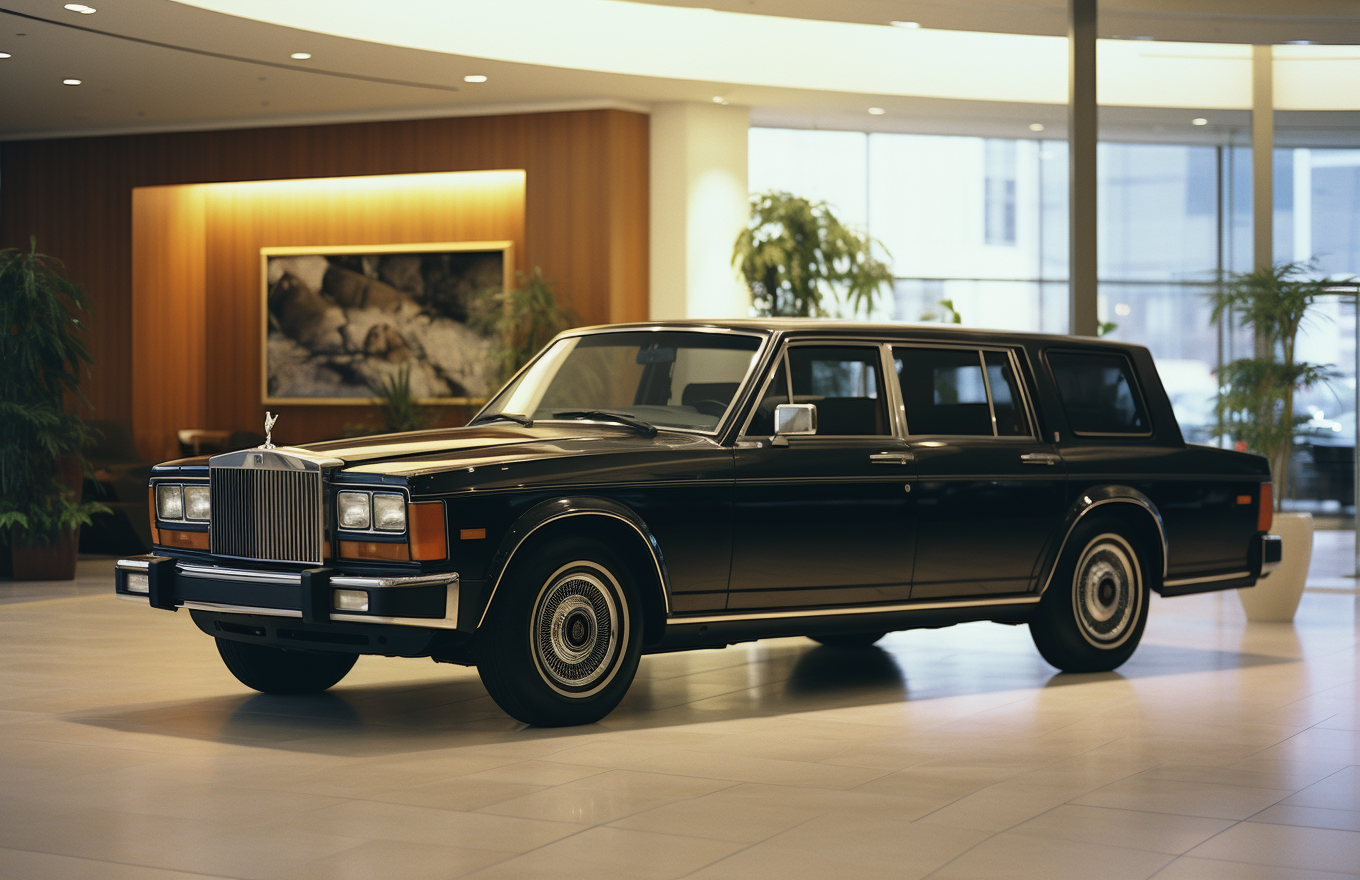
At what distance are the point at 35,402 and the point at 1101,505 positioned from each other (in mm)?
8351

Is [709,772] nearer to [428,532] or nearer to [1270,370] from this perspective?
[428,532]

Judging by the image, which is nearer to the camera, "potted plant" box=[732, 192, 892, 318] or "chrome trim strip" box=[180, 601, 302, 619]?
"chrome trim strip" box=[180, 601, 302, 619]

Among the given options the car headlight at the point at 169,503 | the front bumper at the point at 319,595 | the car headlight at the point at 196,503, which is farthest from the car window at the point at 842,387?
the car headlight at the point at 169,503

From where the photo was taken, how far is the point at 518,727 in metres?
5.98

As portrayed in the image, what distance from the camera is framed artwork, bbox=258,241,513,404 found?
1628 cm

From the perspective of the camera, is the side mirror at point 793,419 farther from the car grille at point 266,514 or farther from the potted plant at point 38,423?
the potted plant at point 38,423

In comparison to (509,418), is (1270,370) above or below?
above

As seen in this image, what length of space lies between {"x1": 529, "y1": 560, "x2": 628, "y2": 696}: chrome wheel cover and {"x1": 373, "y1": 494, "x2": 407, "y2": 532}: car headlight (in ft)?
1.98

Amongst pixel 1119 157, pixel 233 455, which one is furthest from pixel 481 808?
pixel 1119 157

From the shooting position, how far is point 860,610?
6.59 metres

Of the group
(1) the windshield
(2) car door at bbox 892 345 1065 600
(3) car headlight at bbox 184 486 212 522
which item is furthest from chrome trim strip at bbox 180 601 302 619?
(2) car door at bbox 892 345 1065 600

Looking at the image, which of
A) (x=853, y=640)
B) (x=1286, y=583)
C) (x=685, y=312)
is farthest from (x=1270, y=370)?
(x=685, y=312)

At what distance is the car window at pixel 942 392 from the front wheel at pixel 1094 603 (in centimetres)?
78

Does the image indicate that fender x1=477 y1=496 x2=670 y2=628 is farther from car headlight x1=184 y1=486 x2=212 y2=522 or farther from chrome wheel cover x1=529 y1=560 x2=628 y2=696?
car headlight x1=184 y1=486 x2=212 y2=522
